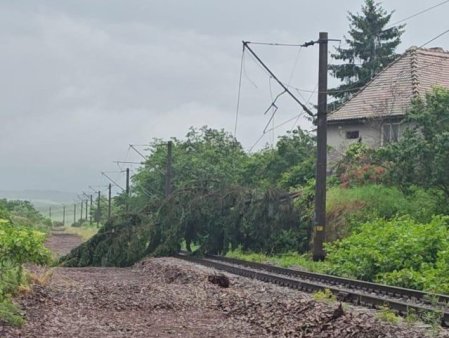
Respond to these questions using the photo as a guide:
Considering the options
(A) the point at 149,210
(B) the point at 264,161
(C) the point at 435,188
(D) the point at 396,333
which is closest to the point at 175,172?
(B) the point at 264,161

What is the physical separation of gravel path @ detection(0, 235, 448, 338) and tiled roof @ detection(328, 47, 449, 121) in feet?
73.1

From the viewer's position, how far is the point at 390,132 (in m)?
38.0

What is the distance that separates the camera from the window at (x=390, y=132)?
37.5 m

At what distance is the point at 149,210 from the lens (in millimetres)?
30938

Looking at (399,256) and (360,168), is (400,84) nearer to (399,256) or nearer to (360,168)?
(360,168)

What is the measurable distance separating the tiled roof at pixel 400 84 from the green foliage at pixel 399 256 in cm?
1731

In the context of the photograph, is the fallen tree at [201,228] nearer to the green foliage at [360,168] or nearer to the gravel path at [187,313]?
the green foliage at [360,168]

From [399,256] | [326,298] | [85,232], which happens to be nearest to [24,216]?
[85,232]

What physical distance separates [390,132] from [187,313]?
26755 millimetres

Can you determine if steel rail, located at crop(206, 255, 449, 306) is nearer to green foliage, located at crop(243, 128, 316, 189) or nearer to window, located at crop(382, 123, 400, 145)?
window, located at crop(382, 123, 400, 145)

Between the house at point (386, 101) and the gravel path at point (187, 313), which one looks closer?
the gravel path at point (187, 313)

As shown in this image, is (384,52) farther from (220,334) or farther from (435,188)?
(220,334)

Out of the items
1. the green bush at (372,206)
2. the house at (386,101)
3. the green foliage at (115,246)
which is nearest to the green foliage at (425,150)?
the green bush at (372,206)

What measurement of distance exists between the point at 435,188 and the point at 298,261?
6564mm
